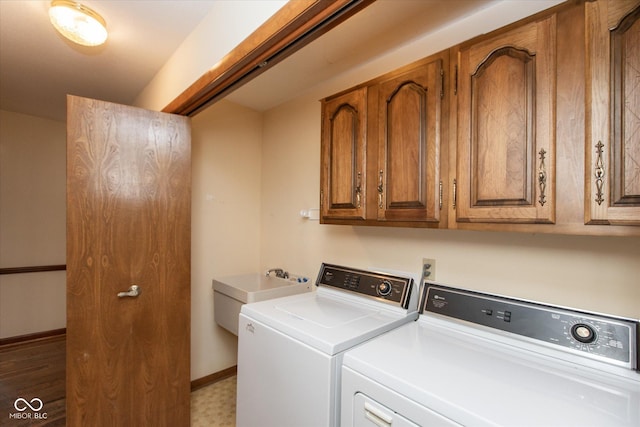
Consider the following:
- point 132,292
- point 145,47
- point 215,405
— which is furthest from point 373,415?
point 145,47

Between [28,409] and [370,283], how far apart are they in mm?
2707

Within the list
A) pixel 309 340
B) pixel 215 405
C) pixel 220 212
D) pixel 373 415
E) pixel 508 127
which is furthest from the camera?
pixel 220 212

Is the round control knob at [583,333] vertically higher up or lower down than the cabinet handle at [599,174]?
lower down

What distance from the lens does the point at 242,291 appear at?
2225 millimetres

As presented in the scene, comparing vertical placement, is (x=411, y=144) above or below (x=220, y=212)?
above

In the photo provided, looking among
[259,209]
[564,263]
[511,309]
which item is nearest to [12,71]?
[259,209]

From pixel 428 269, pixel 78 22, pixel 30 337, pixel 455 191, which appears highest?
pixel 78 22

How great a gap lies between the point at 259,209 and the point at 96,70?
1.65m

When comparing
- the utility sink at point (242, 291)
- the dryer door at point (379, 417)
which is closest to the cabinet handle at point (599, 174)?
the dryer door at point (379, 417)

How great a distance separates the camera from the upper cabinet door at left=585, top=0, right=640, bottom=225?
0.84m

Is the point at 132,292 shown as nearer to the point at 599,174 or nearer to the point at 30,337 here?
the point at 599,174

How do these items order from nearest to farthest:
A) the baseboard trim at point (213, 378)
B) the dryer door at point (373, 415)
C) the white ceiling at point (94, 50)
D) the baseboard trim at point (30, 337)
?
the dryer door at point (373, 415) < the white ceiling at point (94, 50) < the baseboard trim at point (213, 378) < the baseboard trim at point (30, 337)

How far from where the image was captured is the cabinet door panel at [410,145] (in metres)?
1.31

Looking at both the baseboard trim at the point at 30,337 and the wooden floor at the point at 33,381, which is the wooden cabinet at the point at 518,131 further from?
the baseboard trim at the point at 30,337
